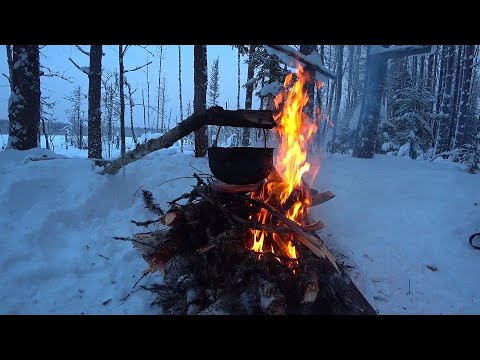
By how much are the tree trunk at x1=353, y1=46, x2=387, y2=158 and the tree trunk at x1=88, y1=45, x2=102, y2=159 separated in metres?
9.33

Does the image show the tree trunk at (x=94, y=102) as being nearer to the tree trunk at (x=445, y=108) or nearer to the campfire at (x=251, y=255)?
the campfire at (x=251, y=255)

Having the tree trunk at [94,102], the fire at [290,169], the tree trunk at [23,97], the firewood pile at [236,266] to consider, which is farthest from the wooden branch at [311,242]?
the tree trunk at [94,102]

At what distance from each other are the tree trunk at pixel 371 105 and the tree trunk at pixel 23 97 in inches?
378

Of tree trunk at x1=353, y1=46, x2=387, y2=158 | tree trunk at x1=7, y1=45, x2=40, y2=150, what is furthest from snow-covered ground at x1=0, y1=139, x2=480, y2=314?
tree trunk at x1=353, y1=46, x2=387, y2=158

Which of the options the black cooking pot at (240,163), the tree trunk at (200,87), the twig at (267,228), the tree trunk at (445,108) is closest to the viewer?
the twig at (267,228)

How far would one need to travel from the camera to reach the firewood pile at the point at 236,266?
278 cm

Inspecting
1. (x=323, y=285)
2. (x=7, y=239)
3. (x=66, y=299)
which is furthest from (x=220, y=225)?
(x=7, y=239)

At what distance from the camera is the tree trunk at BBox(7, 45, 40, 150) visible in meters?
7.38

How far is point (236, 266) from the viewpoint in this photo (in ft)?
9.86

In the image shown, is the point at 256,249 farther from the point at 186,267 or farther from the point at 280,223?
the point at 186,267

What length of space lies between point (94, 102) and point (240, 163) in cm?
937

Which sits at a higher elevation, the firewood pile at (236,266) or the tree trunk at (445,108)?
the tree trunk at (445,108)

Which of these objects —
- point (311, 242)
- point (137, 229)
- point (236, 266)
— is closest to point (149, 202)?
point (137, 229)
